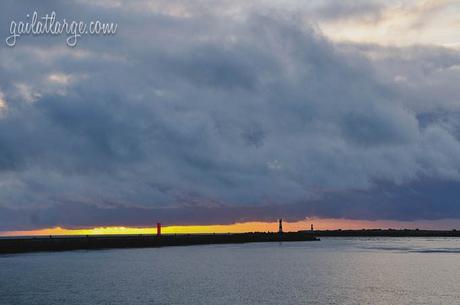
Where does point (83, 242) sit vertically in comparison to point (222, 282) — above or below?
above

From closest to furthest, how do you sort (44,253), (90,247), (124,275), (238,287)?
(238,287) → (124,275) → (44,253) → (90,247)

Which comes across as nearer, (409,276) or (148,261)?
(409,276)

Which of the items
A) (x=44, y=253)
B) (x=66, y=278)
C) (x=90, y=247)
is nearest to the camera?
(x=66, y=278)

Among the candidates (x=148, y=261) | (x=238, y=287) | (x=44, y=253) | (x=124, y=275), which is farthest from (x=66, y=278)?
(x=44, y=253)

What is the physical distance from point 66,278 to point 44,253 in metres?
54.1

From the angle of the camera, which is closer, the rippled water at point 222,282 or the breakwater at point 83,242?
the rippled water at point 222,282

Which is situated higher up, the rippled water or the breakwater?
the breakwater

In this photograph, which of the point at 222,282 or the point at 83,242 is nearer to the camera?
the point at 222,282

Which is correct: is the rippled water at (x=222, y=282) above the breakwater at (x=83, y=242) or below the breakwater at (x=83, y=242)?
below

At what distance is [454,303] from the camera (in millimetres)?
57312

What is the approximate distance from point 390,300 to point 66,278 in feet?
124

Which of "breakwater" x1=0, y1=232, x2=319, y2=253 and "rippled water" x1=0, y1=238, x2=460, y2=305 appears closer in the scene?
"rippled water" x1=0, y1=238, x2=460, y2=305

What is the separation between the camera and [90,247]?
460 ft

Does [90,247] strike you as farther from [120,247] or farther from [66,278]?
[66,278]
